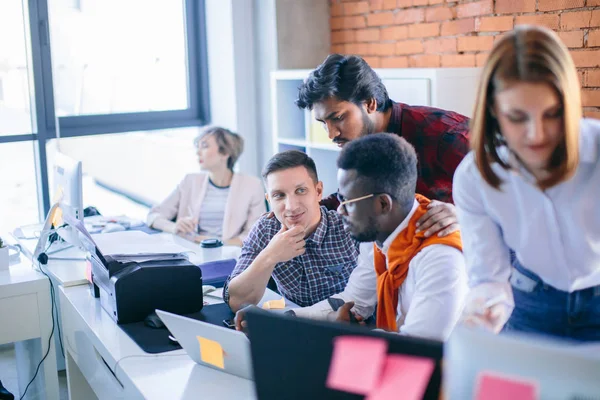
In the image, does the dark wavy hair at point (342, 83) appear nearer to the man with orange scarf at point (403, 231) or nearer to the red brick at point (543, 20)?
the man with orange scarf at point (403, 231)

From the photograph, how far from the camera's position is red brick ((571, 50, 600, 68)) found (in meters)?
2.80

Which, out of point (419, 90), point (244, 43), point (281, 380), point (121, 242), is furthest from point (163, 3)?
point (281, 380)

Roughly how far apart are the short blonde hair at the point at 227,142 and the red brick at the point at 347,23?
1039 mm

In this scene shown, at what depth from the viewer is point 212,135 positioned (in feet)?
12.7

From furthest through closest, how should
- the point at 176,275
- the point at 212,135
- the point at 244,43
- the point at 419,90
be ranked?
the point at 244,43, the point at 212,135, the point at 419,90, the point at 176,275

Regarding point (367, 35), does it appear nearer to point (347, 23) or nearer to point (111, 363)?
point (347, 23)

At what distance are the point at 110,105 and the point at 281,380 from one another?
399 cm

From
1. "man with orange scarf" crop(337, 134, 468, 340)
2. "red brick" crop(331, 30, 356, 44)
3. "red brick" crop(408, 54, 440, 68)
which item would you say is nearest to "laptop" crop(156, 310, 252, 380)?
"man with orange scarf" crop(337, 134, 468, 340)

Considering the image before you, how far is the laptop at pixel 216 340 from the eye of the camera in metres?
1.54

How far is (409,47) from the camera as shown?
384cm

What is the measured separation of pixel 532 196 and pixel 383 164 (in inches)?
16.8

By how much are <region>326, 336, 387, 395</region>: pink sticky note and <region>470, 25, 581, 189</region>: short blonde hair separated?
0.48m

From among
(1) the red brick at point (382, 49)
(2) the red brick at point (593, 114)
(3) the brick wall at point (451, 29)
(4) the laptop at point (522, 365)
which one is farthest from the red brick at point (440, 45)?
(4) the laptop at point (522, 365)

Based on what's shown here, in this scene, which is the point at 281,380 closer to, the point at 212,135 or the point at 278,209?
the point at 278,209
